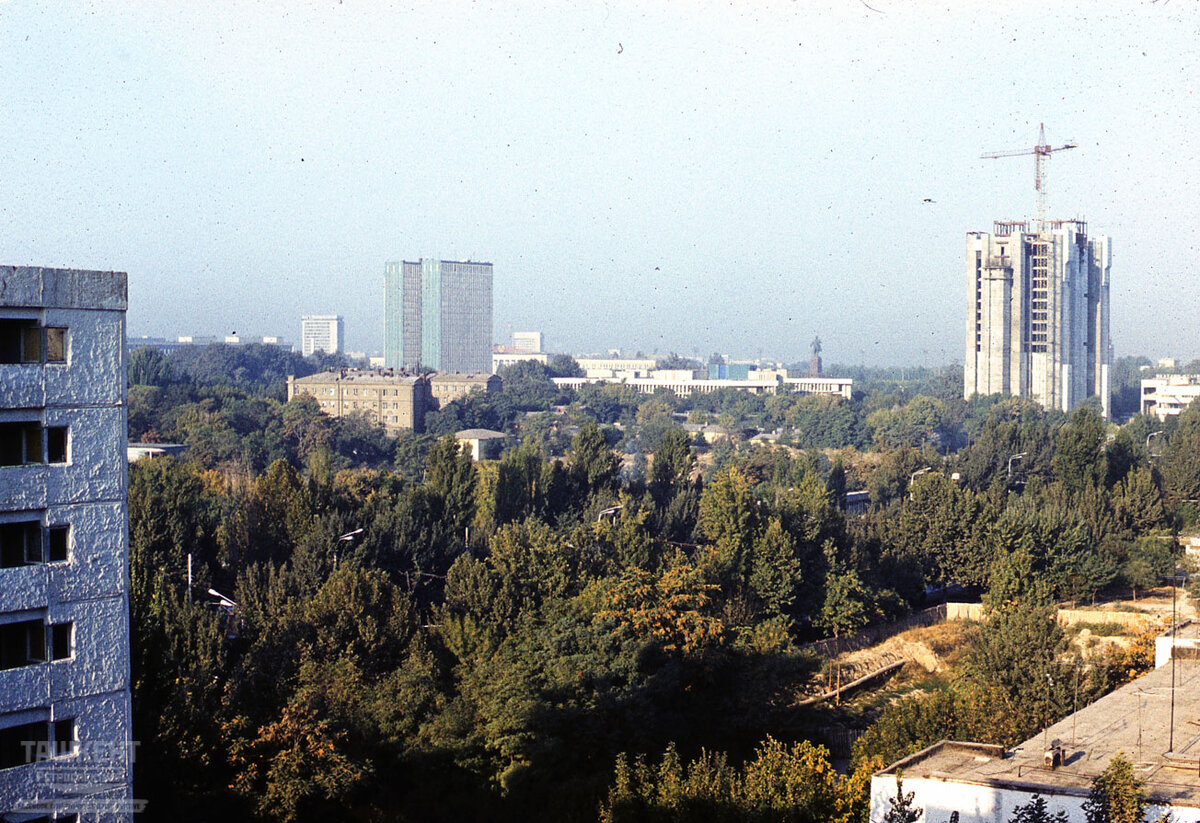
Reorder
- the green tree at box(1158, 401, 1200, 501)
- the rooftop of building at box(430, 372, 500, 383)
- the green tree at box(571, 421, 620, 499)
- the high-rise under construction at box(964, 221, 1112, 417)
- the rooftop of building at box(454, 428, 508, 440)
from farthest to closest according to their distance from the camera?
the rooftop of building at box(430, 372, 500, 383) < the high-rise under construction at box(964, 221, 1112, 417) < the rooftop of building at box(454, 428, 508, 440) < the green tree at box(1158, 401, 1200, 501) < the green tree at box(571, 421, 620, 499)

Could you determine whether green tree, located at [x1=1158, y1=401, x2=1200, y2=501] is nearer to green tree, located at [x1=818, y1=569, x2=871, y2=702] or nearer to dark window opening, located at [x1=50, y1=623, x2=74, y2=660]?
green tree, located at [x1=818, y1=569, x2=871, y2=702]

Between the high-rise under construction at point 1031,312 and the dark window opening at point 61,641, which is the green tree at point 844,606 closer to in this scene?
the dark window opening at point 61,641

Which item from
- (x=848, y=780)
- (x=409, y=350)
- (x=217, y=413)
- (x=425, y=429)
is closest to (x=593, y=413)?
(x=425, y=429)

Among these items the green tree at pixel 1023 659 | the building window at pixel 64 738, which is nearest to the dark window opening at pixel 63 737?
the building window at pixel 64 738

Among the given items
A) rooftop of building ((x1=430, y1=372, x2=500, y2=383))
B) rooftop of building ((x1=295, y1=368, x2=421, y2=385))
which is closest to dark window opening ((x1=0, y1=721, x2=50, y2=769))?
rooftop of building ((x1=295, y1=368, x2=421, y2=385))

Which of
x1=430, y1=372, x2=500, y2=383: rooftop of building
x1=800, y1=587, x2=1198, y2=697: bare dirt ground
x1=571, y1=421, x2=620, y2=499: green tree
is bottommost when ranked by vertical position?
x1=800, y1=587, x2=1198, y2=697: bare dirt ground

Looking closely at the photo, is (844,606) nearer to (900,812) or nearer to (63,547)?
(900,812)

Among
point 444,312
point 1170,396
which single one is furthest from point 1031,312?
point 444,312
